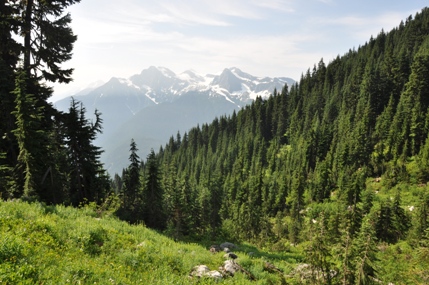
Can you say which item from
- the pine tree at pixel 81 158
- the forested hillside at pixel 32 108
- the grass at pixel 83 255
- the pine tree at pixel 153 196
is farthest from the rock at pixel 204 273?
the pine tree at pixel 153 196

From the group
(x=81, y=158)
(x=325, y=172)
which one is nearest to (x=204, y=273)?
(x=81, y=158)

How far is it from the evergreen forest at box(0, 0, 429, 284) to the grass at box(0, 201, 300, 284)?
3.78 metres

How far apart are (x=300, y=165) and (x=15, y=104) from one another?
314 ft

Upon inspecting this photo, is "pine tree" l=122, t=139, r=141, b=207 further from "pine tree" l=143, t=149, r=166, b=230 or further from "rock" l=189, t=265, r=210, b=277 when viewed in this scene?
"rock" l=189, t=265, r=210, b=277

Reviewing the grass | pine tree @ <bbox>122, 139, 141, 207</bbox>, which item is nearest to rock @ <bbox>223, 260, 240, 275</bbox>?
the grass

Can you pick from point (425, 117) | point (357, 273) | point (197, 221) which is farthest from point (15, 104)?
point (425, 117)

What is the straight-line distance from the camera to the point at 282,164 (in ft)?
384

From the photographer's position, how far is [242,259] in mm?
12320

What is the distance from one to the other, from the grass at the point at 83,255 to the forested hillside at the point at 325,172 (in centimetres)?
475

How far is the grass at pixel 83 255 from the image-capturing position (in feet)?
21.4

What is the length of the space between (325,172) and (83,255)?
83841mm

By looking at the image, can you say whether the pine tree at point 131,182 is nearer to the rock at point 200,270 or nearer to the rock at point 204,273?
the rock at point 200,270

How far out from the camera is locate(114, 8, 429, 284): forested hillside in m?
39.4

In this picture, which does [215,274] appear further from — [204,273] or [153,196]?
[153,196]
